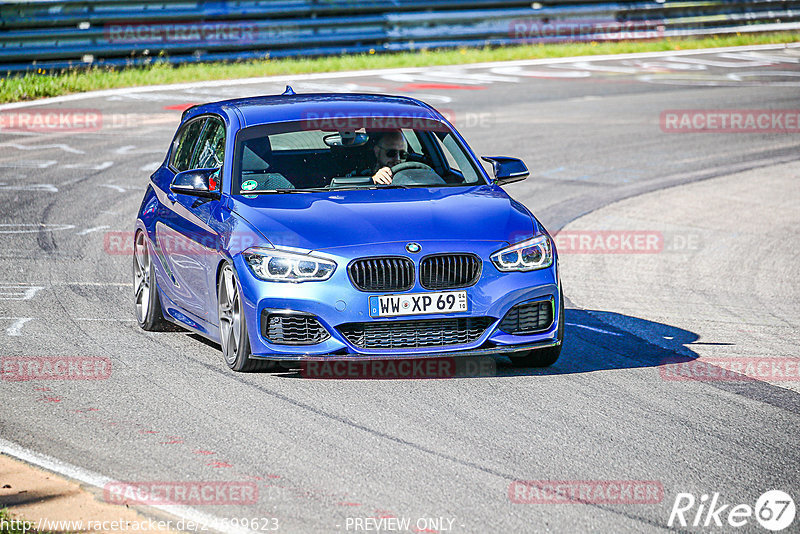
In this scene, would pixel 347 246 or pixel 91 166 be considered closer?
pixel 347 246

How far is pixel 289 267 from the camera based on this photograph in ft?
23.9

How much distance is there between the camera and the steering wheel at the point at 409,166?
872 centimetres

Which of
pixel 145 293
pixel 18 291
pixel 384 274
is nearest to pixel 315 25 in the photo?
pixel 18 291

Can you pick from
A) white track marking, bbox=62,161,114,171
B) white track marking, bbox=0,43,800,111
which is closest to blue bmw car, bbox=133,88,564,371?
white track marking, bbox=62,161,114,171

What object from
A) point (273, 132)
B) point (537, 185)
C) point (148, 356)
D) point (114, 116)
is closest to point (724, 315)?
point (273, 132)

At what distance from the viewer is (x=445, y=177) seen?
8.74 m

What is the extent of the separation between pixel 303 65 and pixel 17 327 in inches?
743

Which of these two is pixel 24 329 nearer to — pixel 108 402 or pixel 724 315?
pixel 108 402

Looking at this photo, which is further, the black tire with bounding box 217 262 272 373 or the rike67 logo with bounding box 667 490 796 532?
the black tire with bounding box 217 262 272 373

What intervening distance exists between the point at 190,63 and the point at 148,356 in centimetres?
1909

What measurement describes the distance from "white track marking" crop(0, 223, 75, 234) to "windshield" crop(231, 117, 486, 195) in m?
5.23

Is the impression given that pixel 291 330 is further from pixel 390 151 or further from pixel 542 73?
pixel 542 73

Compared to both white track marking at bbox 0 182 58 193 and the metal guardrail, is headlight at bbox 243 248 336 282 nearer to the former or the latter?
white track marking at bbox 0 182 58 193

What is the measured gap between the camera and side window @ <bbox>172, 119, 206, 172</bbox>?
31.0 ft
